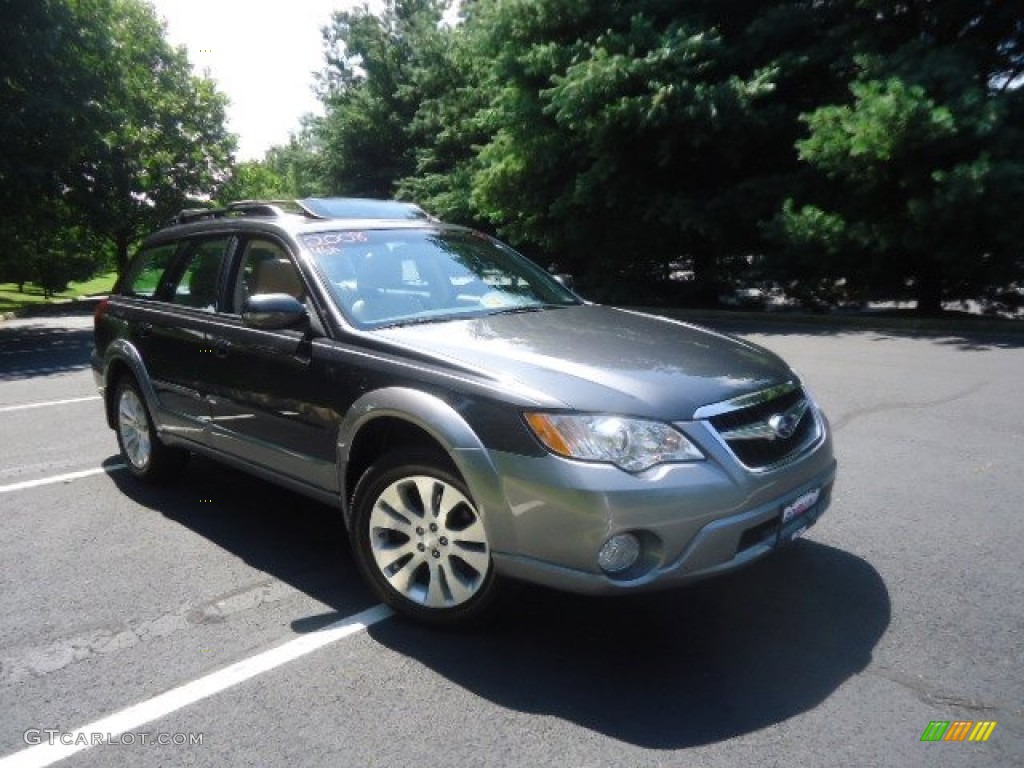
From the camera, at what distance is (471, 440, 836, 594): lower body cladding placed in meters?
2.79

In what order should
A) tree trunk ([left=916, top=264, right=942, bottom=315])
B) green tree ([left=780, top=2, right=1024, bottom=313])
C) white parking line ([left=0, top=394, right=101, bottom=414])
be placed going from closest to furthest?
1. white parking line ([left=0, top=394, right=101, bottom=414])
2. green tree ([left=780, top=2, right=1024, bottom=313])
3. tree trunk ([left=916, top=264, right=942, bottom=315])

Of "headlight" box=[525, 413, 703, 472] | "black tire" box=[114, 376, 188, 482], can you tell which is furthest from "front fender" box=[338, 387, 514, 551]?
"black tire" box=[114, 376, 188, 482]

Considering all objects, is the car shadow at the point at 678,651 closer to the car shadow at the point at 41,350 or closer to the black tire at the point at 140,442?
the black tire at the point at 140,442

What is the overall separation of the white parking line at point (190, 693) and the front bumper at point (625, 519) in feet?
2.62

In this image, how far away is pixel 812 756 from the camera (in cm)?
245

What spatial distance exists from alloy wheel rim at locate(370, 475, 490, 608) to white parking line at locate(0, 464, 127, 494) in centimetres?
331

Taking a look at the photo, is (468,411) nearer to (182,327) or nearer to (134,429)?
(182,327)

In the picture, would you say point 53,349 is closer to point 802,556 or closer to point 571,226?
point 571,226

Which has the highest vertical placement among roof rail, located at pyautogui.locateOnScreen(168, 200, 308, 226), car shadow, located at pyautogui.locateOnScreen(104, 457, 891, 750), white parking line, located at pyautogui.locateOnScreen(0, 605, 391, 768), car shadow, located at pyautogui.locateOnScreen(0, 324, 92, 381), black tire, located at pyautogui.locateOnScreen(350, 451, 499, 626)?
roof rail, located at pyautogui.locateOnScreen(168, 200, 308, 226)

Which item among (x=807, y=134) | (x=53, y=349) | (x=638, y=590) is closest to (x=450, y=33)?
(x=807, y=134)

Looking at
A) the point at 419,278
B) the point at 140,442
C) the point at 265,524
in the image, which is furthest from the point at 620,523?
the point at 140,442

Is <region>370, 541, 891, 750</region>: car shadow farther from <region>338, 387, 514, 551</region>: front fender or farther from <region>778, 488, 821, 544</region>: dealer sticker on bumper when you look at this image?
<region>338, 387, 514, 551</region>: front fender

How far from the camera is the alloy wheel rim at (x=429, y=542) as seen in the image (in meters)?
3.16
